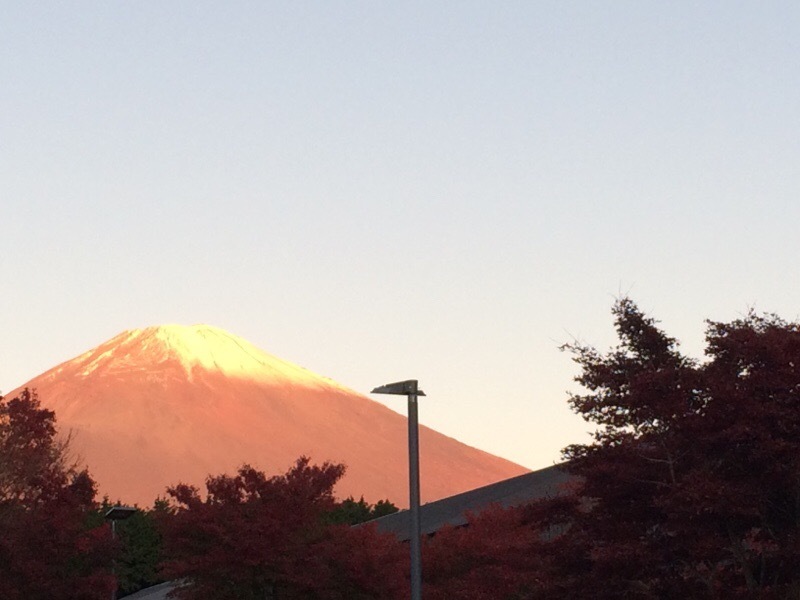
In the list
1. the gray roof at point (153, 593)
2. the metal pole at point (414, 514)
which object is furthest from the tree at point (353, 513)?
the metal pole at point (414, 514)

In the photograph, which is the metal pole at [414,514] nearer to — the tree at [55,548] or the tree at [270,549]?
the tree at [270,549]

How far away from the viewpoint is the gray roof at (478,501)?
74.4m

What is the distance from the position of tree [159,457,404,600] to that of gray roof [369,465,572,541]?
972 inches

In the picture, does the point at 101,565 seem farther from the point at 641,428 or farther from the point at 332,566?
the point at 641,428

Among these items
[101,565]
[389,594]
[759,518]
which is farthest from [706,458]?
[101,565]

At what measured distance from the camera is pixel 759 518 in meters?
29.6

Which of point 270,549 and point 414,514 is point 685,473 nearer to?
point 414,514

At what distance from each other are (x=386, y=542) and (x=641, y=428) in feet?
59.9

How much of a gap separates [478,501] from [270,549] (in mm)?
35051

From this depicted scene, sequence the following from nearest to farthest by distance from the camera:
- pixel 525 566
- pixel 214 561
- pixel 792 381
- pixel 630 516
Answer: pixel 792 381
pixel 630 516
pixel 214 561
pixel 525 566

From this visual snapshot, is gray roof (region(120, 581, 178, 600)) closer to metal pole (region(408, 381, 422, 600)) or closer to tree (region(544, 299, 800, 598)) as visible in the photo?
tree (region(544, 299, 800, 598))

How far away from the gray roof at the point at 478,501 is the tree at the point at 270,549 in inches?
972

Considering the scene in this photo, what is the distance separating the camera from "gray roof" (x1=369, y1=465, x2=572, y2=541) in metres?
74.4

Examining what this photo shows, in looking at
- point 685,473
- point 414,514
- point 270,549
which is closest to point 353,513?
point 270,549
